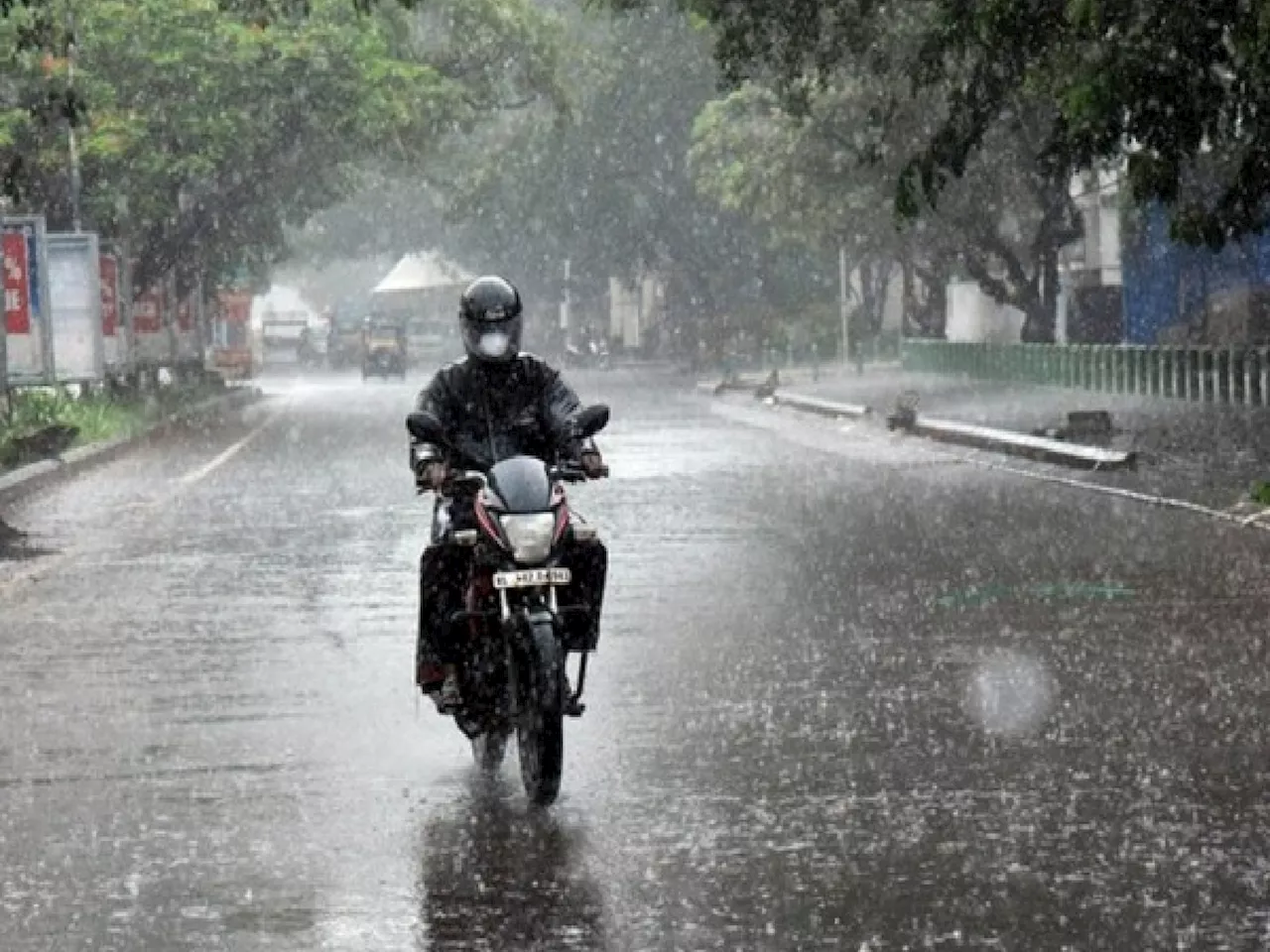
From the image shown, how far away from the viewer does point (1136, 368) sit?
147 ft

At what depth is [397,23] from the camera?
55844mm

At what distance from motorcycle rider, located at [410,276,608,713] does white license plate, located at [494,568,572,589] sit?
0.47 metres

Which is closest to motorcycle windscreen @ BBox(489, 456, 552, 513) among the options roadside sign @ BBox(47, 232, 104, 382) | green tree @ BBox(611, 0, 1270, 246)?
green tree @ BBox(611, 0, 1270, 246)

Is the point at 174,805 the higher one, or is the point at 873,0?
the point at 873,0

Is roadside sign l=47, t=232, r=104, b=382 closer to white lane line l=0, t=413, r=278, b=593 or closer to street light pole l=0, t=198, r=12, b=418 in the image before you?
street light pole l=0, t=198, r=12, b=418

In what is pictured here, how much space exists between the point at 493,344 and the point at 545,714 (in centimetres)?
147

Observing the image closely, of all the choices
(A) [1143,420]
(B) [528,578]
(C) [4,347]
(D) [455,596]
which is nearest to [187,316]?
(C) [4,347]

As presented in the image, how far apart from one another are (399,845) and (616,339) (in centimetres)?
10061

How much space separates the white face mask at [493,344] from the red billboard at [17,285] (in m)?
27.4

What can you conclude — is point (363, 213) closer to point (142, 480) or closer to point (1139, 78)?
point (142, 480)

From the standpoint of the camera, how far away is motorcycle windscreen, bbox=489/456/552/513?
960 cm

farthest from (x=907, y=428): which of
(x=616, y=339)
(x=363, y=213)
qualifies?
(x=363, y=213)

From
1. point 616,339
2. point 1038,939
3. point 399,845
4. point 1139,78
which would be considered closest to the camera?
point 1038,939

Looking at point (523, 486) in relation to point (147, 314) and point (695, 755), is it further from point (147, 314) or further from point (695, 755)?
point (147, 314)
